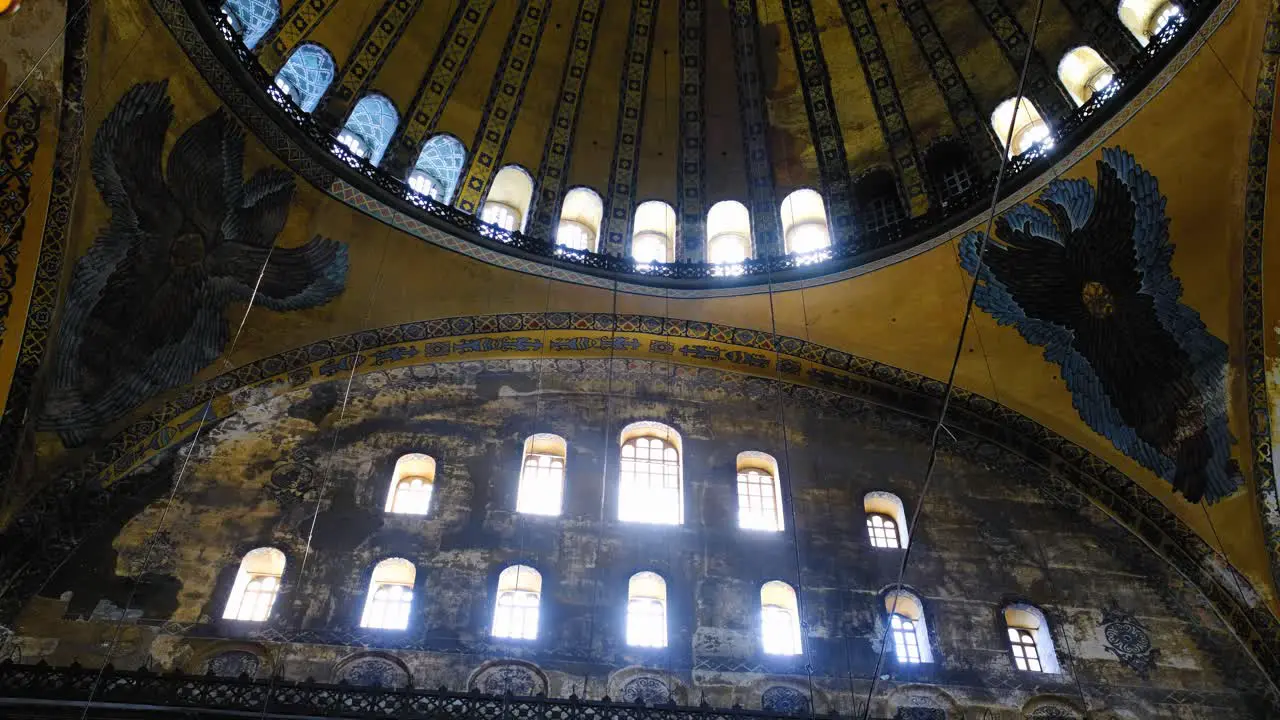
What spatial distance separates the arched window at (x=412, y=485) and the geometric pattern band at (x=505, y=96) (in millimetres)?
3668

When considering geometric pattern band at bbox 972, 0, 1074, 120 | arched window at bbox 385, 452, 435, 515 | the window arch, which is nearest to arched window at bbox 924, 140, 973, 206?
geometric pattern band at bbox 972, 0, 1074, 120

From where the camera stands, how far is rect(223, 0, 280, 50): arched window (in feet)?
39.9

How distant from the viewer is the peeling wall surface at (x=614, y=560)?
33.0ft

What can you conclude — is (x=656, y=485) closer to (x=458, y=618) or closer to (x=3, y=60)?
(x=458, y=618)

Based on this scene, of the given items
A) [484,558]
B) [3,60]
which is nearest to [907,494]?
[484,558]

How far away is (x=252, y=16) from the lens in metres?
12.4

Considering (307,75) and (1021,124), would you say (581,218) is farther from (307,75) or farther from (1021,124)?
(1021,124)

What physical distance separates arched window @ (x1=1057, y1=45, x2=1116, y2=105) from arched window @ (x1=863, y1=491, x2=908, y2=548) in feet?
17.7

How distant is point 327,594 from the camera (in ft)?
34.2

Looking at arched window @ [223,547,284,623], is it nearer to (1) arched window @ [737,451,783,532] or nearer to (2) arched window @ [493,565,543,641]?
(2) arched window @ [493,565,543,641]

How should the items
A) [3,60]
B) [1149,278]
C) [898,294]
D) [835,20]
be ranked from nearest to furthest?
[3,60], [1149,278], [898,294], [835,20]

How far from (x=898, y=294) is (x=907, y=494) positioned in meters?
2.58

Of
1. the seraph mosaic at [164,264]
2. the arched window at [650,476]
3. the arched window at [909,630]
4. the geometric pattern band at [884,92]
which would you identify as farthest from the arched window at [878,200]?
the seraph mosaic at [164,264]

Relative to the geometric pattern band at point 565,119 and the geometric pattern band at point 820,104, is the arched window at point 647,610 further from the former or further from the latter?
the geometric pattern band at point 820,104
